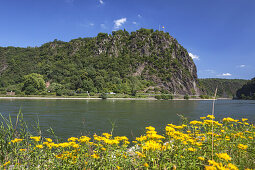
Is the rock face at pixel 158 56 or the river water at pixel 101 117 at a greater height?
the rock face at pixel 158 56

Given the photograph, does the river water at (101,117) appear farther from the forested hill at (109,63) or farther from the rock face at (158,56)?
the rock face at (158,56)

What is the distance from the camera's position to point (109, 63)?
10069 centimetres

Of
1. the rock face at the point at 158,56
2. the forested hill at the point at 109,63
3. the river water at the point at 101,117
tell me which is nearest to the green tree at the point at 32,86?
the forested hill at the point at 109,63

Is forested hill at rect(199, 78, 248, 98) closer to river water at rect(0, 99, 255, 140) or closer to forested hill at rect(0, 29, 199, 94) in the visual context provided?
river water at rect(0, 99, 255, 140)

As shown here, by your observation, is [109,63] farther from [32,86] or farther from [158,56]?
[32,86]

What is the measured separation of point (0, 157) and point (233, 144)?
436cm

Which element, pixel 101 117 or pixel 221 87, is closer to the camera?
pixel 221 87

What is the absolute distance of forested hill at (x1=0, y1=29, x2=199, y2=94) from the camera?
8200cm

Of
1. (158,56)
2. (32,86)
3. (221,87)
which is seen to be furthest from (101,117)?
(158,56)

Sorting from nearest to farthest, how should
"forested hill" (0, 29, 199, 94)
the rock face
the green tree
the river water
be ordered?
1. the river water
2. the green tree
3. "forested hill" (0, 29, 199, 94)
4. the rock face

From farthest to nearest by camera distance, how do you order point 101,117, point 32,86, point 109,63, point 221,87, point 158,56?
point 158,56 → point 109,63 → point 32,86 → point 101,117 → point 221,87

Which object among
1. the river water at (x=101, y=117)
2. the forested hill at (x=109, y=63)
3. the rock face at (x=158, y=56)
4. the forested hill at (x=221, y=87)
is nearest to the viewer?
the forested hill at (x=221, y=87)

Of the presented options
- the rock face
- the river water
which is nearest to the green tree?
the river water

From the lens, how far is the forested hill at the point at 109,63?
82000 millimetres
